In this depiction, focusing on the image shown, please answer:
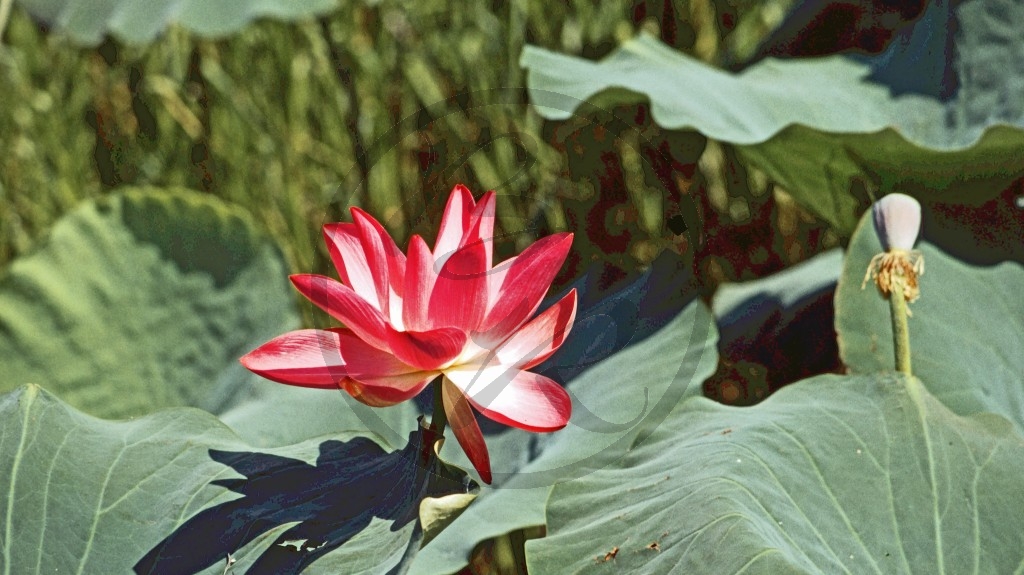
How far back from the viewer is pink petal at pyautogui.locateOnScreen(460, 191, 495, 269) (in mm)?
794

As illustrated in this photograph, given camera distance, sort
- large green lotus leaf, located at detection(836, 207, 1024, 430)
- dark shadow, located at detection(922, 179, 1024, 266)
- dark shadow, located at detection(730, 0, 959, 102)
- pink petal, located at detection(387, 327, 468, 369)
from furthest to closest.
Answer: dark shadow, located at detection(730, 0, 959, 102) → dark shadow, located at detection(922, 179, 1024, 266) → large green lotus leaf, located at detection(836, 207, 1024, 430) → pink petal, located at detection(387, 327, 468, 369)

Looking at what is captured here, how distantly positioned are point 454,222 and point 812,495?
1.44 feet

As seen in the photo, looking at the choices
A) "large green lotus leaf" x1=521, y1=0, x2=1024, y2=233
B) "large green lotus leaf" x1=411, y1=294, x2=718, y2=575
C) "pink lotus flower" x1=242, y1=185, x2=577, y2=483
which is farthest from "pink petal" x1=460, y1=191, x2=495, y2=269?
"large green lotus leaf" x1=521, y1=0, x2=1024, y2=233

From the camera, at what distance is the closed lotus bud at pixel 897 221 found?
960mm

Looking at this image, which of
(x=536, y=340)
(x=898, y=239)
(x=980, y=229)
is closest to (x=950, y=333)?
(x=980, y=229)

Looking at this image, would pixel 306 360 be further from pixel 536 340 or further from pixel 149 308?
pixel 149 308

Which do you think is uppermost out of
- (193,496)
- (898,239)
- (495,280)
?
(495,280)

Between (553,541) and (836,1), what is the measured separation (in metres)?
1.35

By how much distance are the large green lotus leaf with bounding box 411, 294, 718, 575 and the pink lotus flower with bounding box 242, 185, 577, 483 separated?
23cm

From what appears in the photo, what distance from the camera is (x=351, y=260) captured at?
810 millimetres

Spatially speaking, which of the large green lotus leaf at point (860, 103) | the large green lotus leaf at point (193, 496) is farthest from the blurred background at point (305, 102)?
the large green lotus leaf at point (193, 496)

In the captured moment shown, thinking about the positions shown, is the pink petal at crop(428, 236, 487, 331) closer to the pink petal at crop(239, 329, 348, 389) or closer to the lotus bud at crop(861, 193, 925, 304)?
the pink petal at crop(239, 329, 348, 389)

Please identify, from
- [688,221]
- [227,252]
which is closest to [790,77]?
[688,221]

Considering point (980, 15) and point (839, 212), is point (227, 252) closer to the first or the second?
point (839, 212)
